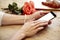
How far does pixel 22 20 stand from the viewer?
90 cm

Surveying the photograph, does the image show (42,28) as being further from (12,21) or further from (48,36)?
(12,21)

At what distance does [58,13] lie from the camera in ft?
3.44

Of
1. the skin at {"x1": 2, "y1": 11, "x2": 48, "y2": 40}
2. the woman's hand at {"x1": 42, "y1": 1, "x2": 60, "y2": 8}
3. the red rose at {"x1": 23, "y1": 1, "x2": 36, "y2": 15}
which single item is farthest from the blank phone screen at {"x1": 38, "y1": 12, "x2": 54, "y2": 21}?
the woman's hand at {"x1": 42, "y1": 1, "x2": 60, "y2": 8}

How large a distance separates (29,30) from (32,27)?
0.03 metres

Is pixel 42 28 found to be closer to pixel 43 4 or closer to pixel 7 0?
pixel 43 4

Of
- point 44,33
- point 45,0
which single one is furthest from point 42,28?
point 45,0

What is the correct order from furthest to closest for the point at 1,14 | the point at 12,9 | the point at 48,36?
1. the point at 12,9
2. the point at 1,14
3. the point at 48,36

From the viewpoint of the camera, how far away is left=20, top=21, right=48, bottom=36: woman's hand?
0.74 metres

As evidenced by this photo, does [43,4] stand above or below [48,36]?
above

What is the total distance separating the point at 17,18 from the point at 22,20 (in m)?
0.04

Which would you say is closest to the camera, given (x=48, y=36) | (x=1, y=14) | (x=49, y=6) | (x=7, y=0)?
(x=48, y=36)

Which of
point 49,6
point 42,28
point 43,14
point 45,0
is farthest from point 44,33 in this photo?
point 45,0

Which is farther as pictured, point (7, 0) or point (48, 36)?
point (7, 0)

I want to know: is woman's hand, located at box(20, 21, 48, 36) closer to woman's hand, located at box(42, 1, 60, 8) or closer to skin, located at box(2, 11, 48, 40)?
skin, located at box(2, 11, 48, 40)
